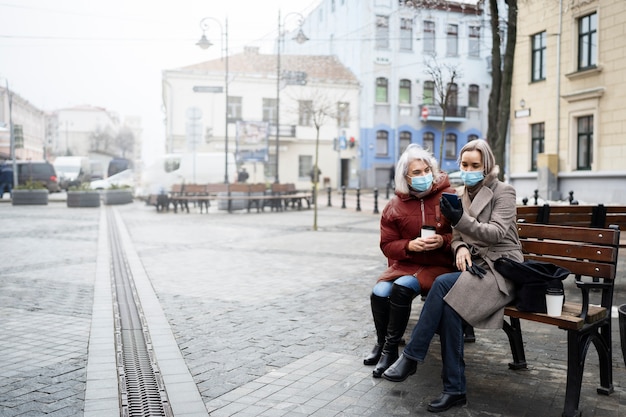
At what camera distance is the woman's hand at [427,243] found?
14.2 ft

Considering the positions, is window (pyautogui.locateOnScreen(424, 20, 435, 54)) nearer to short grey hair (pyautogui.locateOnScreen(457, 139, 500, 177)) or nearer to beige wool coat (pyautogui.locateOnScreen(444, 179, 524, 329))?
short grey hair (pyautogui.locateOnScreen(457, 139, 500, 177))

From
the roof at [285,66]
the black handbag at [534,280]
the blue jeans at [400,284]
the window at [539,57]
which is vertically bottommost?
the blue jeans at [400,284]

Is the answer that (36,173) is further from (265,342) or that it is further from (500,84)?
(265,342)

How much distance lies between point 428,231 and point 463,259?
1.13 ft

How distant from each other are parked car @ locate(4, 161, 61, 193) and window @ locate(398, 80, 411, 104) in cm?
2433

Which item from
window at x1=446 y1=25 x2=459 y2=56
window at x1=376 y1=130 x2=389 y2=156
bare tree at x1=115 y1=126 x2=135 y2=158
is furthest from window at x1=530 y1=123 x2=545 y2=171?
bare tree at x1=115 y1=126 x2=135 y2=158

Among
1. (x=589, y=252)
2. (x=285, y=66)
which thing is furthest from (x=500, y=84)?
(x=285, y=66)

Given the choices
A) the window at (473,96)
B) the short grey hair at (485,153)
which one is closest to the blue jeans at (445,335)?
the short grey hair at (485,153)

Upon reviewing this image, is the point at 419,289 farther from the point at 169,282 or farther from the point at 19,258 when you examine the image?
the point at 19,258

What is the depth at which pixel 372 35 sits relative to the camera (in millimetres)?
45219

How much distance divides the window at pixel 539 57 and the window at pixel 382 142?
23327mm

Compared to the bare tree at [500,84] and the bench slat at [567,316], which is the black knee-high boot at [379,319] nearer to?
the bench slat at [567,316]

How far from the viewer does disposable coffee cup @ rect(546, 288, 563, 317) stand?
3.73 m

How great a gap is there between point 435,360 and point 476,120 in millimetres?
45831
